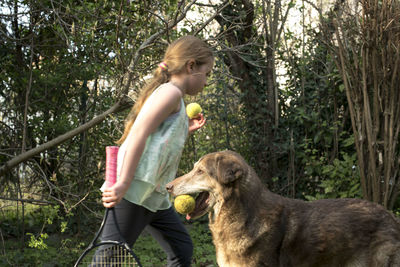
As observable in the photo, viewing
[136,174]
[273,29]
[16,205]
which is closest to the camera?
[136,174]

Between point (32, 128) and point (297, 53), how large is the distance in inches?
192

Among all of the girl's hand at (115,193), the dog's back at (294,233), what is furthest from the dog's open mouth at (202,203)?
the girl's hand at (115,193)

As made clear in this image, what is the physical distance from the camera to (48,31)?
6656mm

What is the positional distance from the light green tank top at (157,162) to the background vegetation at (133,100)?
7.09 feet

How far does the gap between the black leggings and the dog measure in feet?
0.59

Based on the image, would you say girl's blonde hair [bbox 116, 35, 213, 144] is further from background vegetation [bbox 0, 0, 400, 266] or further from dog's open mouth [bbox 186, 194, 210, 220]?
background vegetation [bbox 0, 0, 400, 266]

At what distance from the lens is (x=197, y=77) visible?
3.29 meters

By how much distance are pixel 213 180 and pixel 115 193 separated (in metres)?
0.86

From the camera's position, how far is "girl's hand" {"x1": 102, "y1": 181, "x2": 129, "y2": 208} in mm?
2867

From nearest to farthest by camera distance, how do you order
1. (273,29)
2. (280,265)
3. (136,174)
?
(136,174)
(280,265)
(273,29)

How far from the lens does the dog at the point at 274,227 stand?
339cm

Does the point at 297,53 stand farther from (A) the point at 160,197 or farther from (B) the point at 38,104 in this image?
(A) the point at 160,197

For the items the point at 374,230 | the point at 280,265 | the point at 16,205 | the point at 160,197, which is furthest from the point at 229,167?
the point at 16,205

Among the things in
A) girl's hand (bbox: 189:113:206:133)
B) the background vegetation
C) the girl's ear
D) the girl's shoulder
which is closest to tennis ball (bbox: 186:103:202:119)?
girl's hand (bbox: 189:113:206:133)
